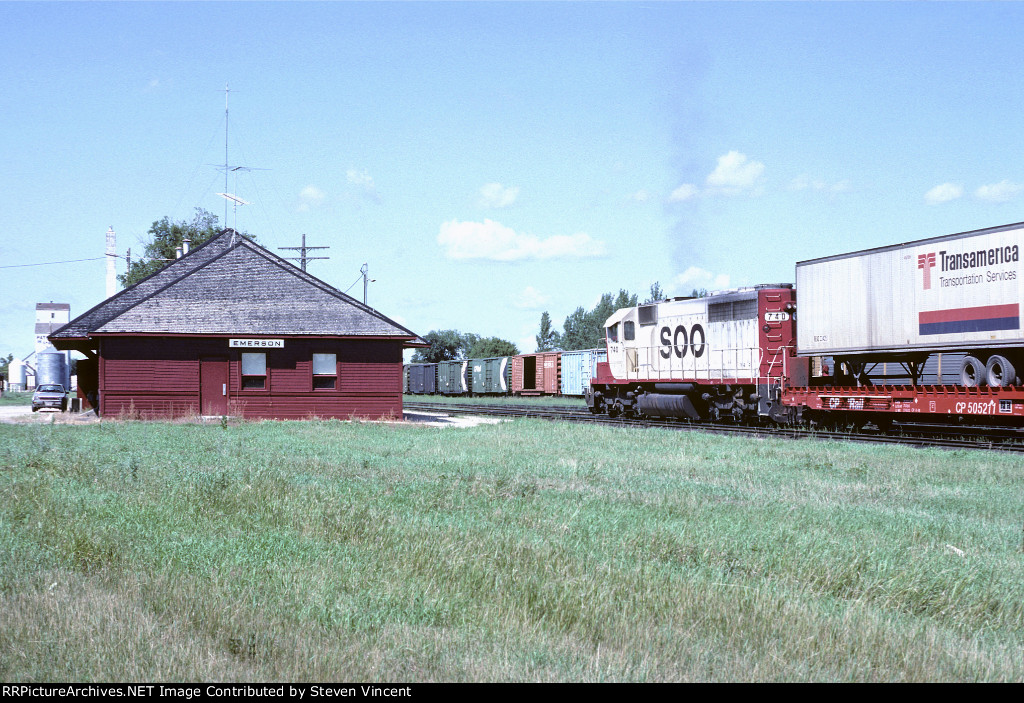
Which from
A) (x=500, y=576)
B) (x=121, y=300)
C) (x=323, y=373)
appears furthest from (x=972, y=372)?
(x=121, y=300)

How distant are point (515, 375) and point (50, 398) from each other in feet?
99.4

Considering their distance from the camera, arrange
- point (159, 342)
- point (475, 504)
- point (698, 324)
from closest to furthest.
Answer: point (475, 504)
point (698, 324)
point (159, 342)

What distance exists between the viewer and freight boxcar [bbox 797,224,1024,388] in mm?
18078

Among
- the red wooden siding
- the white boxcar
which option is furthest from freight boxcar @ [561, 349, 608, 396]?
the white boxcar

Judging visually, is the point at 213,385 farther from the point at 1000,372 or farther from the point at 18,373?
the point at 18,373

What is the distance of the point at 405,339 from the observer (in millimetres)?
33344

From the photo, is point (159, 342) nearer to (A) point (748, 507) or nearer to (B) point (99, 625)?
(A) point (748, 507)

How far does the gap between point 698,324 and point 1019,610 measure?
21.4 metres

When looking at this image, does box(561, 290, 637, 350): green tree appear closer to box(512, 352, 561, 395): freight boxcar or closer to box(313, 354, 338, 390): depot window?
box(512, 352, 561, 395): freight boxcar

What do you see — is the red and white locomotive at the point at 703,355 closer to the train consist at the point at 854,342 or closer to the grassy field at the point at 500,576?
the train consist at the point at 854,342

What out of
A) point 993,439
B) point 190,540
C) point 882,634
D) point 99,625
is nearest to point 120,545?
point 190,540

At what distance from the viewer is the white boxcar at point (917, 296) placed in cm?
1802

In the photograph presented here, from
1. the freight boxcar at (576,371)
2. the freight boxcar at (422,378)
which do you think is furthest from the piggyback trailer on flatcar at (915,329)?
the freight boxcar at (422,378)

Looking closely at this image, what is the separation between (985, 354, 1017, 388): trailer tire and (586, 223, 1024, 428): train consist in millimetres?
20
